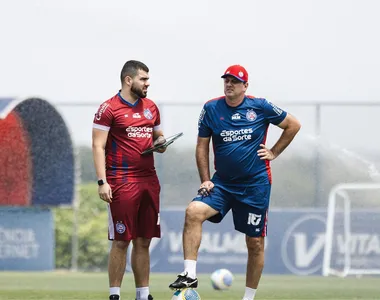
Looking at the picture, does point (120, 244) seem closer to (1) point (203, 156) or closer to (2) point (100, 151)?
(2) point (100, 151)

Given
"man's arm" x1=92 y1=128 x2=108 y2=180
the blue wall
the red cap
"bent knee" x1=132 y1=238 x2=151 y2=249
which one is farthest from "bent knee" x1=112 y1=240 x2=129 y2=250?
the blue wall

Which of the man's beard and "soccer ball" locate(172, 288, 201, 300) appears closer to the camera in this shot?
"soccer ball" locate(172, 288, 201, 300)

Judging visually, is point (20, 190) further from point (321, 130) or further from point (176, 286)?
point (176, 286)

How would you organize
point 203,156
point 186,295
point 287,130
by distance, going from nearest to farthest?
1. point 186,295
2. point 203,156
3. point 287,130

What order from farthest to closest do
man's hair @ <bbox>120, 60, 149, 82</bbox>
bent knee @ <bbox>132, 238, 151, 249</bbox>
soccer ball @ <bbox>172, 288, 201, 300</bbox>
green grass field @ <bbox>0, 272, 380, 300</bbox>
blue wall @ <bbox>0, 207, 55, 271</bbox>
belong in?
blue wall @ <bbox>0, 207, 55, 271</bbox> → green grass field @ <bbox>0, 272, 380, 300</bbox> → bent knee @ <bbox>132, 238, 151, 249</bbox> → man's hair @ <bbox>120, 60, 149, 82</bbox> → soccer ball @ <bbox>172, 288, 201, 300</bbox>

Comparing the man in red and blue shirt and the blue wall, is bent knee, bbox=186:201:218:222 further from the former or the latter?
the blue wall

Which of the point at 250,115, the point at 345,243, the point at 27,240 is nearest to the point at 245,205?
the point at 250,115

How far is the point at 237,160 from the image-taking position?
33.9 ft

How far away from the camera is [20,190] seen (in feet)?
66.0

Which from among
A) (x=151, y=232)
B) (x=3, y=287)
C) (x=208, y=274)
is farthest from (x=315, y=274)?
(x=151, y=232)

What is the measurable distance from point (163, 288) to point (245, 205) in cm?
436

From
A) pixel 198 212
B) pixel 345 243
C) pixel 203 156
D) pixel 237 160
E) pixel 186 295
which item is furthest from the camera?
pixel 345 243

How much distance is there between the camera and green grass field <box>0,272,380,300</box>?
12984 millimetres

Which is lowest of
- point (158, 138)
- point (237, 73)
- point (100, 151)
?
point (100, 151)
